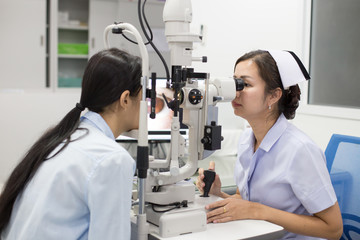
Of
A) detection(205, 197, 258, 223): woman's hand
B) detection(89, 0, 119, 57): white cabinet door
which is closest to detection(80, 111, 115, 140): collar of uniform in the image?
detection(205, 197, 258, 223): woman's hand

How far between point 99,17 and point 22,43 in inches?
37.1

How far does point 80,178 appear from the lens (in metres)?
0.87

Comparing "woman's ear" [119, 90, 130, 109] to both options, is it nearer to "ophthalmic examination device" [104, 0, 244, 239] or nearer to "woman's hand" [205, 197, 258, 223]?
"ophthalmic examination device" [104, 0, 244, 239]

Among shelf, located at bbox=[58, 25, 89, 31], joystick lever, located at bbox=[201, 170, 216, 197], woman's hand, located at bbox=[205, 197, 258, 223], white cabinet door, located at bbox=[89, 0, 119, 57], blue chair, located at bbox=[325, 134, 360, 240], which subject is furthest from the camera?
shelf, located at bbox=[58, 25, 89, 31]

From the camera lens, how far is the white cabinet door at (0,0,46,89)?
413 cm

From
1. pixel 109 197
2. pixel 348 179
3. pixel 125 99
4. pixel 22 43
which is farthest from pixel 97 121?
pixel 22 43

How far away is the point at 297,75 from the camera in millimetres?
1319

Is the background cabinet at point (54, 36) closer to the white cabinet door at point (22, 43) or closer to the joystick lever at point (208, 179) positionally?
the white cabinet door at point (22, 43)

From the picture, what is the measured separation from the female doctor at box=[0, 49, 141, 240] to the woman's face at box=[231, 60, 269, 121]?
48 centimetres

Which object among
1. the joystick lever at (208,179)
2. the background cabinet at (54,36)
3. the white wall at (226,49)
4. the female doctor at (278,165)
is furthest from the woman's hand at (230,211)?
the background cabinet at (54,36)

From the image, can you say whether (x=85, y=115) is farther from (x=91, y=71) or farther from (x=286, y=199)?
(x=286, y=199)

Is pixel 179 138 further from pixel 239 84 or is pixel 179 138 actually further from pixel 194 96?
pixel 239 84

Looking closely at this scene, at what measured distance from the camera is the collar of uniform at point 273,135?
1339 millimetres

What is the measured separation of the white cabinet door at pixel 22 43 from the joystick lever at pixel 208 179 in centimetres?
358
